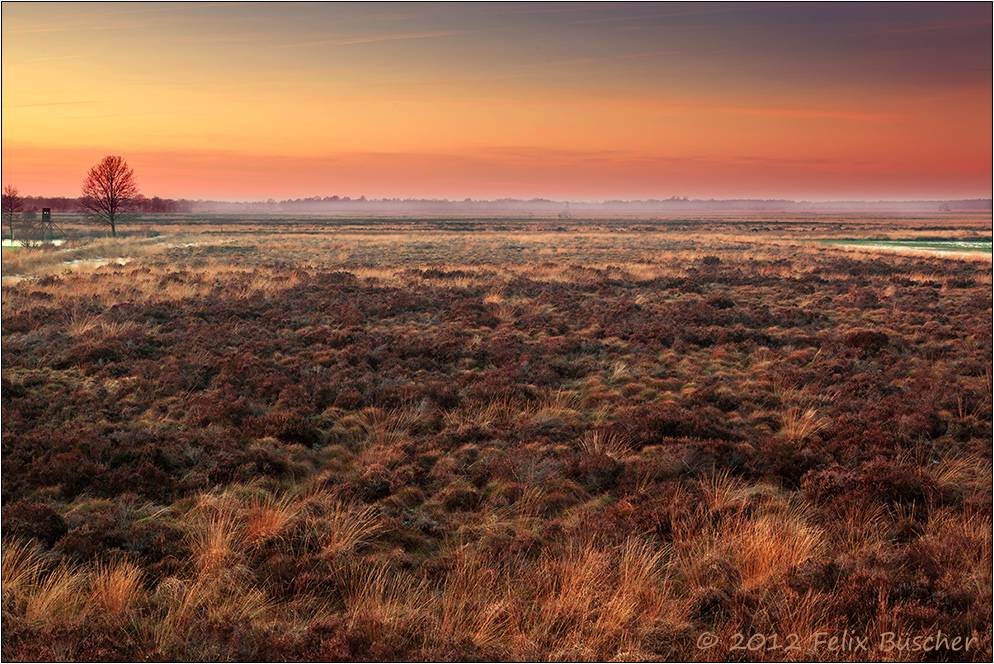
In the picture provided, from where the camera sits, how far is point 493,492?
22.8ft

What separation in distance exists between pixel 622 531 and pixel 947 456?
4899 mm

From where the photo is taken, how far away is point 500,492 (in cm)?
692

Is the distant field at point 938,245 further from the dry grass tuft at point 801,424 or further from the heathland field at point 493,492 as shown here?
the dry grass tuft at point 801,424

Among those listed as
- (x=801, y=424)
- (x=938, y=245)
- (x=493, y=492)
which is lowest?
(x=493, y=492)

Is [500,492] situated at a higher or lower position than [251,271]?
lower

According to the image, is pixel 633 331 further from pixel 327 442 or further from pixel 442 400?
pixel 327 442

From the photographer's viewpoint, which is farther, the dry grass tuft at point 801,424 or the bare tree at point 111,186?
the bare tree at point 111,186

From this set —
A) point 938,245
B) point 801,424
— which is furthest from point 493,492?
point 938,245

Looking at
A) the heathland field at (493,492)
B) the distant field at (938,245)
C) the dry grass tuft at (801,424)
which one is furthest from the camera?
the distant field at (938,245)

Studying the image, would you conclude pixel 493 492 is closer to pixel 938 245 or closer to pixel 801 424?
pixel 801 424

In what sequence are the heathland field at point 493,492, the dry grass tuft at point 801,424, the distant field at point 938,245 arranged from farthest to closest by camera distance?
the distant field at point 938,245 → the dry grass tuft at point 801,424 → the heathland field at point 493,492

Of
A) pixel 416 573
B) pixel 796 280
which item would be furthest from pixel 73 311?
pixel 796 280

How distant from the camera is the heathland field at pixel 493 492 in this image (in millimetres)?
4465

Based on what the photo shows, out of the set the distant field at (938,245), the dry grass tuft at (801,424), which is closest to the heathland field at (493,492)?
the dry grass tuft at (801,424)
